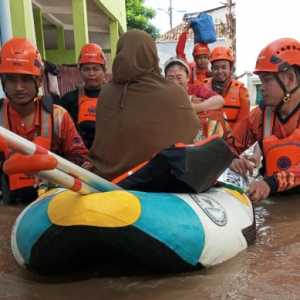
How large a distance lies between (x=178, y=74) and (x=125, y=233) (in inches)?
110

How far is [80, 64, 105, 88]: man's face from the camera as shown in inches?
210

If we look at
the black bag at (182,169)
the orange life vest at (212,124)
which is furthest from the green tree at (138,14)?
the black bag at (182,169)

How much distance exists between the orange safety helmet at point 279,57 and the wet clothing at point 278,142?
0.39 metres

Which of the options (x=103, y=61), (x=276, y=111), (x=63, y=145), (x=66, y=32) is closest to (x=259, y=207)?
(x=276, y=111)

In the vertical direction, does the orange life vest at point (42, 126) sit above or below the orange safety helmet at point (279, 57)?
below

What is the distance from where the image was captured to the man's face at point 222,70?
6.44m

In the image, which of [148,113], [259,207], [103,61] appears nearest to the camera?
[148,113]

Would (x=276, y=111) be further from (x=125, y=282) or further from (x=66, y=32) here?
(x=66, y=32)

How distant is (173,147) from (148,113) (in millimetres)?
287

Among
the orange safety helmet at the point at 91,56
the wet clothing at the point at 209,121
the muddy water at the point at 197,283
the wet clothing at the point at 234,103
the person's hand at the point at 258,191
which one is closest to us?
the muddy water at the point at 197,283

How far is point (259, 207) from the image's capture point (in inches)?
167

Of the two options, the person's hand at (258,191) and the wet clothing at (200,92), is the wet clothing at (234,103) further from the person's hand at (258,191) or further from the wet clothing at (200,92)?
the person's hand at (258,191)

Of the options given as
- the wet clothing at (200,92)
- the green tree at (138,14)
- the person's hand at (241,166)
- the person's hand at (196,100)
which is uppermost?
the green tree at (138,14)

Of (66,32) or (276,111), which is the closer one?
(276,111)
